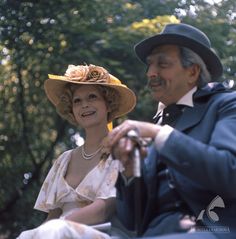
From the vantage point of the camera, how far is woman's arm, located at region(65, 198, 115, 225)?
128 inches

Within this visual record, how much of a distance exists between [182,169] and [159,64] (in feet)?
2.04

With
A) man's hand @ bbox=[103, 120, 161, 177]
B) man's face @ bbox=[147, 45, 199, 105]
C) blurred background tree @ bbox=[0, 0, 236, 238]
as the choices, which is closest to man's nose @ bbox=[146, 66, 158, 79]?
man's face @ bbox=[147, 45, 199, 105]

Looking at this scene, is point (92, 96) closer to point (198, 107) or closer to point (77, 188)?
point (77, 188)

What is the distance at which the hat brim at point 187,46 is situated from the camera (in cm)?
293

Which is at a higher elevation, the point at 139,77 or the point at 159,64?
the point at 159,64

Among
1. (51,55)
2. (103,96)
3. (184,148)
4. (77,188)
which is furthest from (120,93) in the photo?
(51,55)

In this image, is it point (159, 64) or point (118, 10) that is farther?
point (118, 10)

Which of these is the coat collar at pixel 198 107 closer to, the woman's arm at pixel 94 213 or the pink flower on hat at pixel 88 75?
the woman's arm at pixel 94 213

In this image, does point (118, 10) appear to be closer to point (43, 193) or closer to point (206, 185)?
point (43, 193)

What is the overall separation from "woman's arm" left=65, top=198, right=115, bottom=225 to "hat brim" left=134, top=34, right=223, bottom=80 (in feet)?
2.49

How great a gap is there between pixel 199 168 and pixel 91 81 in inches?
48.9

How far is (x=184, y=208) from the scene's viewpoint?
8.82 ft

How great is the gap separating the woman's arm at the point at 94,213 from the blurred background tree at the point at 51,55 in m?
3.88

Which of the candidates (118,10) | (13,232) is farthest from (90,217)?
(13,232)
